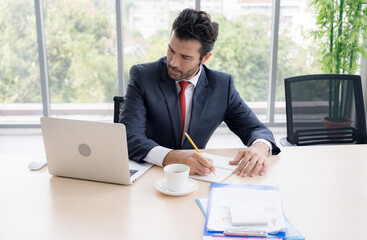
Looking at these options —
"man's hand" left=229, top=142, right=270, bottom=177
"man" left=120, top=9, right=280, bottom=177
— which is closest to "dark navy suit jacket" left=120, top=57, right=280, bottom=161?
"man" left=120, top=9, right=280, bottom=177

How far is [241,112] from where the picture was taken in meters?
1.84

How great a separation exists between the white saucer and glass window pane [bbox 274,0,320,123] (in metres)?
2.80

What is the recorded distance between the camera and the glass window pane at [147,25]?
150 inches

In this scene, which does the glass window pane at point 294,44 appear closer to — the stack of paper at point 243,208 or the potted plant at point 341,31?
the potted plant at point 341,31

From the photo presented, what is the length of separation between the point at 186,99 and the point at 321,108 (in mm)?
806

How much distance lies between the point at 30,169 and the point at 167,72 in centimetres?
76

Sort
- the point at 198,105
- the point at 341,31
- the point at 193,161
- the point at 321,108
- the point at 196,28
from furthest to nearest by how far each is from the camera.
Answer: the point at 341,31, the point at 321,108, the point at 198,105, the point at 196,28, the point at 193,161

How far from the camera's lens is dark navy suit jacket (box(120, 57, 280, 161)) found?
1702 millimetres

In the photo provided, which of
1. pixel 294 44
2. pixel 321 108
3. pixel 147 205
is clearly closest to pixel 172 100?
pixel 147 205

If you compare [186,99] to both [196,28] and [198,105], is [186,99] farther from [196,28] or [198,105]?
[196,28]

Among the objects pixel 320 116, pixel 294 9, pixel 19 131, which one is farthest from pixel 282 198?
pixel 19 131

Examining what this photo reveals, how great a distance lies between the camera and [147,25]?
383cm

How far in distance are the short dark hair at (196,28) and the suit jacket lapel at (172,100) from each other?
0.21m

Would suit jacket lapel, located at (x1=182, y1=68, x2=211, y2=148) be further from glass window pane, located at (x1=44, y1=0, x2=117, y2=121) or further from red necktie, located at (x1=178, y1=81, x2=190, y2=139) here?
glass window pane, located at (x1=44, y1=0, x2=117, y2=121)
